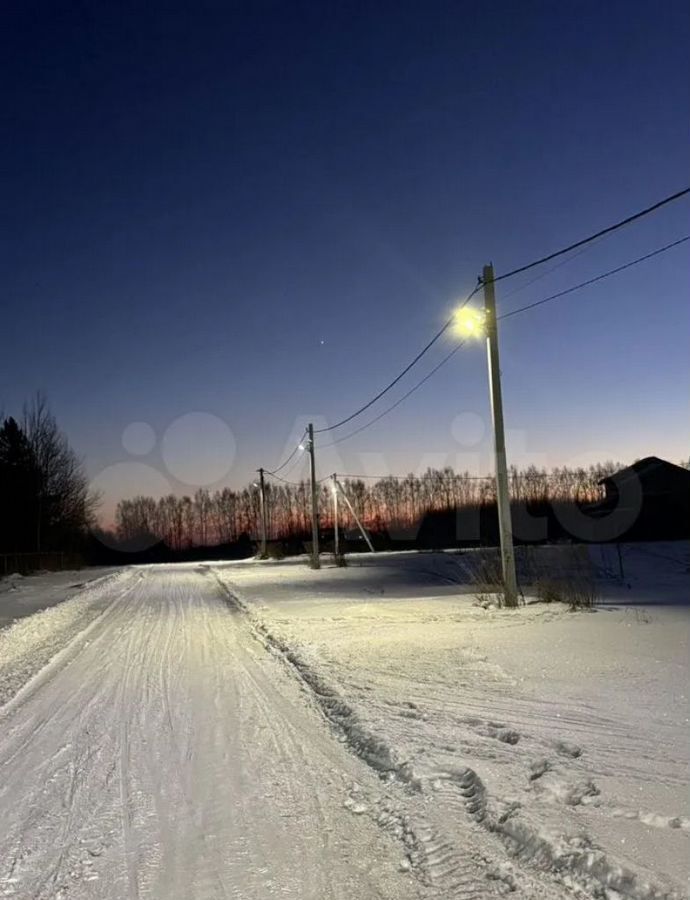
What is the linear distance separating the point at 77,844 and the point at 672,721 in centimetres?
480

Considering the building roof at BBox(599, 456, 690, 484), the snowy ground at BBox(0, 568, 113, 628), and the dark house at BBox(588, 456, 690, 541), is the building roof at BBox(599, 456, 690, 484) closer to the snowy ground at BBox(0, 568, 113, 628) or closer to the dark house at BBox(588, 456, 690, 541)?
the dark house at BBox(588, 456, 690, 541)

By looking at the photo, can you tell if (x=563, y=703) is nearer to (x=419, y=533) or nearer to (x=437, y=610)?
(x=437, y=610)

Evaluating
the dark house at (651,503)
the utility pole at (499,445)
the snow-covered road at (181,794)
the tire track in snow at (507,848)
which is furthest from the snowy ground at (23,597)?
the dark house at (651,503)

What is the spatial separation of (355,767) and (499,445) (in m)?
11.8

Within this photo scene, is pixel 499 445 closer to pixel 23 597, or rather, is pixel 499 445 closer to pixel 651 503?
pixel 23 597

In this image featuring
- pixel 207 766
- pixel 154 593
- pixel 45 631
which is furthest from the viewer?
pixel 154 593

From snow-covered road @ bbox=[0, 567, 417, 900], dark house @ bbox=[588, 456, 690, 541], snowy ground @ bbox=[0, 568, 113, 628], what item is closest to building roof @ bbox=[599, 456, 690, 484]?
dark house @ bbox=[588, 456, 690, 541]

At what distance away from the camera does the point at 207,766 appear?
6.15 metres

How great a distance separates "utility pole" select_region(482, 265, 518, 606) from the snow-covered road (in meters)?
7.82

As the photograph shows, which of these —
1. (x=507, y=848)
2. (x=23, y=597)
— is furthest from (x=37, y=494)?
(x=507, y=848)

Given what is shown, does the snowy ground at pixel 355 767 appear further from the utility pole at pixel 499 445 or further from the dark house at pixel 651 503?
the dark house at pixel 651 503

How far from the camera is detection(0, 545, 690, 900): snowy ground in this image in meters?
4.09

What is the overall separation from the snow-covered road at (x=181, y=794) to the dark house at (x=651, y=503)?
46.3 metres

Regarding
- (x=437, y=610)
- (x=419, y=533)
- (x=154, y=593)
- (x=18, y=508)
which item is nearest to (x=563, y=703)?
(x=437, y=610)
